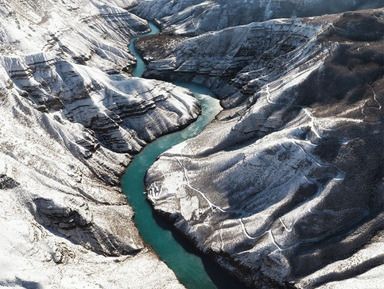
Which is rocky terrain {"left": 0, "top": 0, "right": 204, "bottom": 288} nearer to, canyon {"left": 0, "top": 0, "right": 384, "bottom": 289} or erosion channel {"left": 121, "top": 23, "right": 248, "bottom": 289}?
canyon {"left": 0, "top": 0, "right": 384, "bottom": 289}

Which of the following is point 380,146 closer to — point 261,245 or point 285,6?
point 261,245

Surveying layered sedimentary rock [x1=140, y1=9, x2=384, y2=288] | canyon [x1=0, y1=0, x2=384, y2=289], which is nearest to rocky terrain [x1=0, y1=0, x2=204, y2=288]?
canyon [x1=0, y1=0, x2=384, y2=289]

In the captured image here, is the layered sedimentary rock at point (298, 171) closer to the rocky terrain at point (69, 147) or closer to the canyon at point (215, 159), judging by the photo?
A: the canyon at point (215, 159)

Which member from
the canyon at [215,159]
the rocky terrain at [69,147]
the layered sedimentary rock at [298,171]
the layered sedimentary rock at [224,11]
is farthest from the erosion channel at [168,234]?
the layered sedimentary rock at [224,11]

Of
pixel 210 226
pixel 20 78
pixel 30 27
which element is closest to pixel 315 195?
pixel 210 226

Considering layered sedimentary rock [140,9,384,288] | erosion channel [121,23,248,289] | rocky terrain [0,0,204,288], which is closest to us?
rocky terrain [0,0,204,288]
